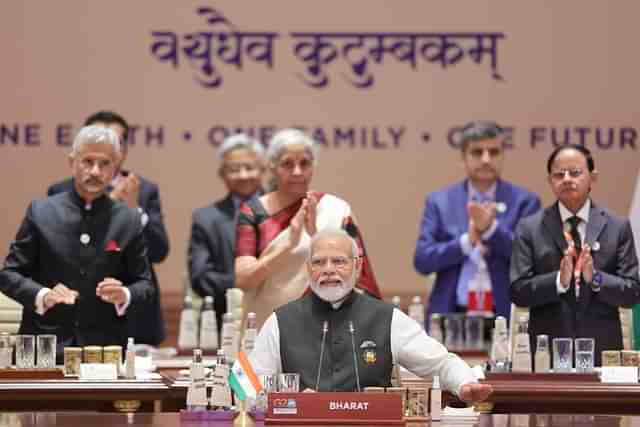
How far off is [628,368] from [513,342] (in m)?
0.63

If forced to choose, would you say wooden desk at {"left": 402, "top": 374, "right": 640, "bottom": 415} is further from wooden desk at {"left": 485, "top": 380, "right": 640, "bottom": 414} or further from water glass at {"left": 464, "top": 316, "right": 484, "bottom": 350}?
water glass at {"left": 464, "top": 316, "right": 484, "bottom": 350}

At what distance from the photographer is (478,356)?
7160 millimetres

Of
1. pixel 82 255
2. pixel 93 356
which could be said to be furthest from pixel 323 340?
pixel 82 255

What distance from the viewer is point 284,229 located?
6797 mm

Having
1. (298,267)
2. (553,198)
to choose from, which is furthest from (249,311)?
(553,198)

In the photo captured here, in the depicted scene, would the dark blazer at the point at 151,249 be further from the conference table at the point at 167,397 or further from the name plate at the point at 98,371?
the conference table at the point at 167,397

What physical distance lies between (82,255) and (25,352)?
1.63 feet

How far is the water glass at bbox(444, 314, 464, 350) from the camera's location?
725 centimetres

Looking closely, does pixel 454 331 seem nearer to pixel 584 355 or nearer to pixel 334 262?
pixel 584 355

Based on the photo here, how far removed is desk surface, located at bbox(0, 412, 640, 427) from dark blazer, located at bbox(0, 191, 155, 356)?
1.06m

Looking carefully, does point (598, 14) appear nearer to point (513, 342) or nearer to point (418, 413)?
point (513, 342)

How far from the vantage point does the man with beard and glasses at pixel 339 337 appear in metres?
5.44

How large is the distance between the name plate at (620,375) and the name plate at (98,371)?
71.4 inches

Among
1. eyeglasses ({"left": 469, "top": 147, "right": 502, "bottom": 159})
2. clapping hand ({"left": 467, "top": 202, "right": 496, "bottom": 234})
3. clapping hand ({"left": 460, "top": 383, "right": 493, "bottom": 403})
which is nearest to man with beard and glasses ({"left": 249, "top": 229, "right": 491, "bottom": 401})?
clapping hand ({"left": 460, "top": 383, "right": 493, "bottom": 403})
